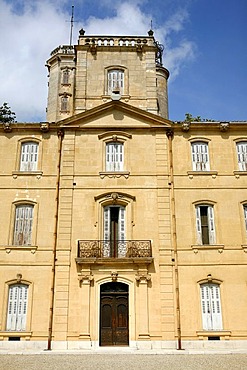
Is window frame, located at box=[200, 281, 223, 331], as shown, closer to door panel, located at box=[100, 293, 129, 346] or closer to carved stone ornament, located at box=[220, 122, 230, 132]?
door panel, located at box=[100, 293, 129, 346]

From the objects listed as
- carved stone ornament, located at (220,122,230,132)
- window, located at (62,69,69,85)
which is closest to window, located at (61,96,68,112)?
window, located at (62,69,69,85)

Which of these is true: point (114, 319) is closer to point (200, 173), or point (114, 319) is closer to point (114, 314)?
point (114, 314)

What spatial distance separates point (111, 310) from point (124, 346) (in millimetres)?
1719

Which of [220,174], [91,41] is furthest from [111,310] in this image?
[91,41]

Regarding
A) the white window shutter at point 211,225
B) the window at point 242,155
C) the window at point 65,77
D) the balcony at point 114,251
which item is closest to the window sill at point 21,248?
the balcony at point 114,251

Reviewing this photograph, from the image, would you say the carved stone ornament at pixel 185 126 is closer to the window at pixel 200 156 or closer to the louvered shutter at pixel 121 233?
the window at pixel 200 156

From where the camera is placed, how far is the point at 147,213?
20.4 m

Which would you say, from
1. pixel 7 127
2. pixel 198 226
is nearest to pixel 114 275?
pixel 198 226

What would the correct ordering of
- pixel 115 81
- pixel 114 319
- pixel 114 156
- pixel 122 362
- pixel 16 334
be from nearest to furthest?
pixel 122 362
pixel 16 334
pixel 114 319
pixel 114 156
pixel 115 81

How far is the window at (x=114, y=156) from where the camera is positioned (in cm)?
2138

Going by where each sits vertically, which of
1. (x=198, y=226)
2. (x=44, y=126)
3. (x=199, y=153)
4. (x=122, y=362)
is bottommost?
(x=122, y=362)

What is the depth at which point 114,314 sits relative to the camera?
18906 millimetres

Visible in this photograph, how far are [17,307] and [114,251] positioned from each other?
5.31 metres

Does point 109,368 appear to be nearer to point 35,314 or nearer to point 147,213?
point 35,314
